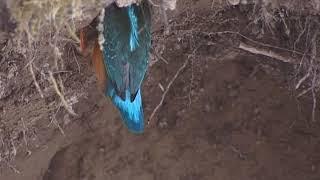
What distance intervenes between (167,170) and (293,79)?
75 centimetres

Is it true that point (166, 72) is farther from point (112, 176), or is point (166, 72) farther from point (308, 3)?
point (308, 3)

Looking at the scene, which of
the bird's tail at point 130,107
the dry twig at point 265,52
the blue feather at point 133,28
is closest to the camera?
the blue feather at point 133,28

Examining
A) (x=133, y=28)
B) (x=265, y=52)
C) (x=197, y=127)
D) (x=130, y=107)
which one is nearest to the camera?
(x=133, y=28)

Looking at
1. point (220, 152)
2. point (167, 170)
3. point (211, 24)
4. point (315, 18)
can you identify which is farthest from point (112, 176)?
point (315, 18)

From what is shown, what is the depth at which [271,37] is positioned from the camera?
281 cm

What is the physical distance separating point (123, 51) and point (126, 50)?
0.04ft

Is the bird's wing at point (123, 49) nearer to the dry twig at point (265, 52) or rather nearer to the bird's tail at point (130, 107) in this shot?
the bird's tail at point (130, 107)

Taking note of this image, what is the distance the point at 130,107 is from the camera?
2703mm

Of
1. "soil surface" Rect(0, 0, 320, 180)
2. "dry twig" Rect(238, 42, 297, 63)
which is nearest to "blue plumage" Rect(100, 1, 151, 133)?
"soil surface" Rect(0, 0, 320, 180)

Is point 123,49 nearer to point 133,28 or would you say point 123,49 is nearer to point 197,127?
point 133,28

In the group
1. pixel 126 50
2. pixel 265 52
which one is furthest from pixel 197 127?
pixel 126 50

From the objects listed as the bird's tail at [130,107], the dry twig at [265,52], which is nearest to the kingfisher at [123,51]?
the bird's tail at [130,107]

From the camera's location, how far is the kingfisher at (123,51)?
2.46 m

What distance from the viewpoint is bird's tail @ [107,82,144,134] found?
8.79 feet
